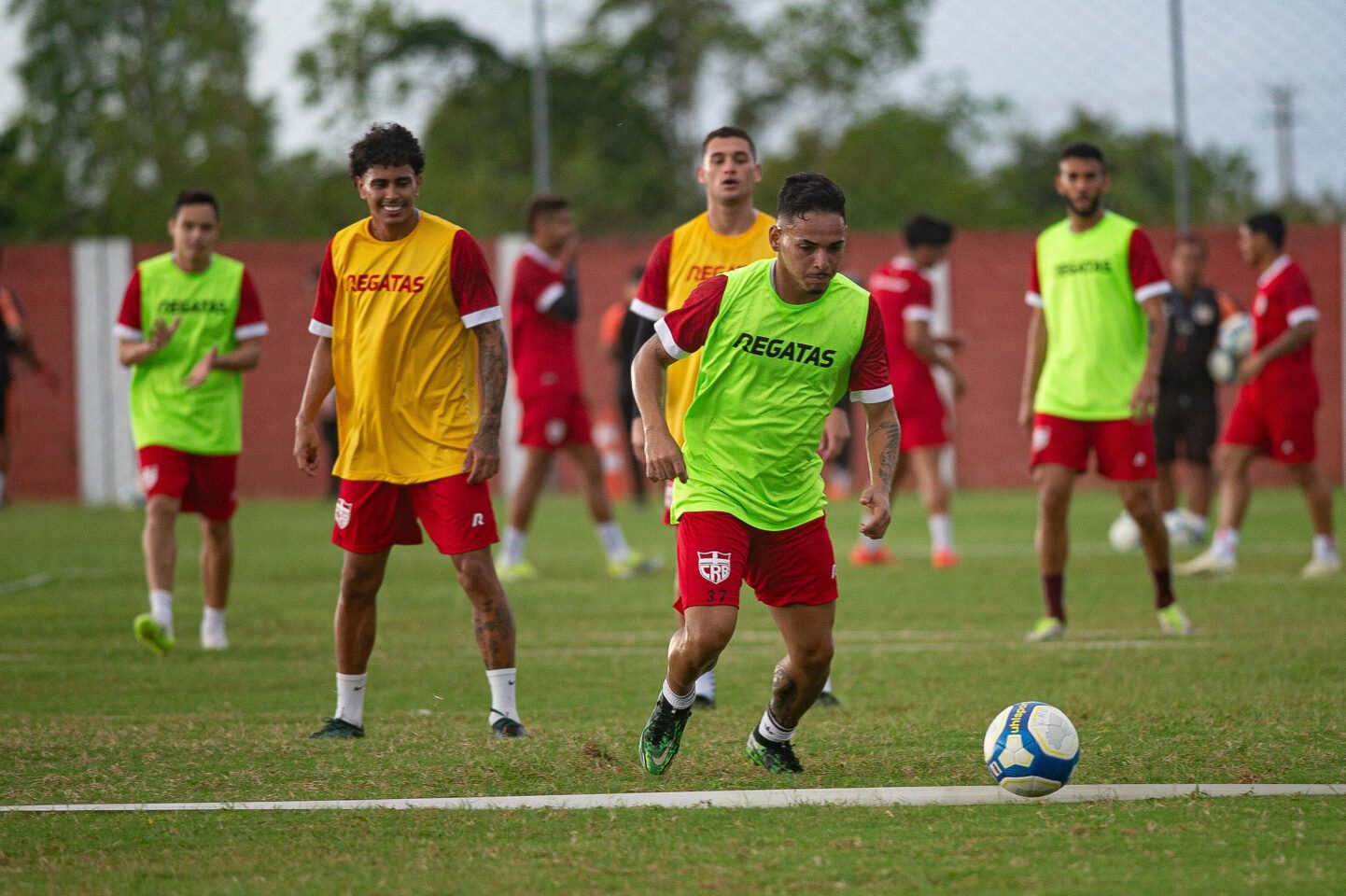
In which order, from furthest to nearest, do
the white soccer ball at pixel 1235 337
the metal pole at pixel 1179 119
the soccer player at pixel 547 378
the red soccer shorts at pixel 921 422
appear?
the metal pole at pixel 1179 119, the white soccer ball at pixel 1235 337, the red soccer shorts at pixel 921 422, the soccer player at pixel 547 378

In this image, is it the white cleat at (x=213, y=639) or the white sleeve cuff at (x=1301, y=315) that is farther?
the white sleeve cuff at (x=1301, y=315)

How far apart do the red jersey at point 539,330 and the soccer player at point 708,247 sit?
530cm

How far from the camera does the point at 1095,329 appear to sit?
29.3 ft

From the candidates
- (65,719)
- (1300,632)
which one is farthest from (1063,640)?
(65,719)

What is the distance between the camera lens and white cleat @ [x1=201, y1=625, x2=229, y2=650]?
29.7 ft

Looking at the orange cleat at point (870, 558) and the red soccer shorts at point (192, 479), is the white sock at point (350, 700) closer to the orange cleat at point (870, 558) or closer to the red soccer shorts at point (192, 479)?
the red soccer shorts at point (192, 479)

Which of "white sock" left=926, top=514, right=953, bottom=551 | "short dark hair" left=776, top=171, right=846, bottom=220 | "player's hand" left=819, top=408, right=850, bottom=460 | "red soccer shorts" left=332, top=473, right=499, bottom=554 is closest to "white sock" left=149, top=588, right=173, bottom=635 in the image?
"red soccer shorts" left=332, top=473, right=499, bottom=554

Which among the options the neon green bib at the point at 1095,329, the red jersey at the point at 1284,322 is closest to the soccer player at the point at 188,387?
the neon green bib at the point at 1095,329

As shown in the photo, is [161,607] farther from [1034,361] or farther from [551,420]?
[1034,361]

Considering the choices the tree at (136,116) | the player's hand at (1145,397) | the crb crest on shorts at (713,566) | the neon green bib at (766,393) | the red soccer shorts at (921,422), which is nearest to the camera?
the crb crest on shorts at (713,566)

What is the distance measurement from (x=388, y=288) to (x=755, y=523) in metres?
1.81

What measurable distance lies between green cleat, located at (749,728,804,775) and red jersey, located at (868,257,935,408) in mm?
7308

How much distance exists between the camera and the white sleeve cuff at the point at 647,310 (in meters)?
6.93

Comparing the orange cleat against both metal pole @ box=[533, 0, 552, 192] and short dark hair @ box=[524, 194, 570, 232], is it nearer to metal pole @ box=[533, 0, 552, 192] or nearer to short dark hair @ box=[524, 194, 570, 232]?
short dark hair @ box=[524, 194, 570, 232]
